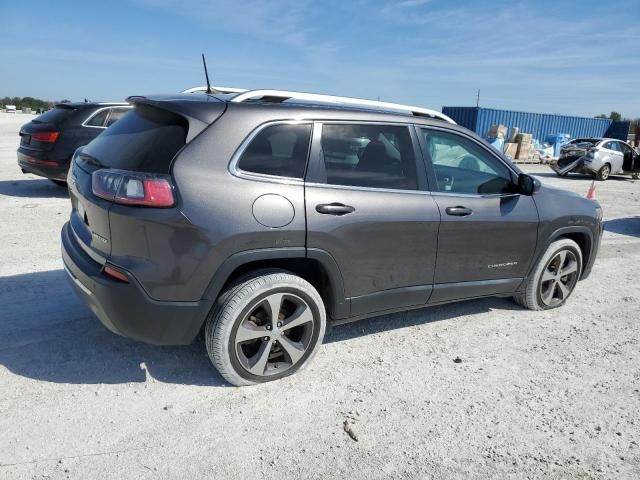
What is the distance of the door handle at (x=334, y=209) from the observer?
10.1 ft

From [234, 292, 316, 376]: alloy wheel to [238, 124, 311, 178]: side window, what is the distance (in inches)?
30.1

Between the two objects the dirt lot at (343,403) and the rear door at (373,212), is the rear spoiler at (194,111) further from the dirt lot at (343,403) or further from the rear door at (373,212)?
the dirt lot at (343,403)

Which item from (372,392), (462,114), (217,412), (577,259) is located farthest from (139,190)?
(462,114)

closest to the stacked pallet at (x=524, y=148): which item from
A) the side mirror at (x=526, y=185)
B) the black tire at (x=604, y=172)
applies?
the black tire at (x=604, y=172)

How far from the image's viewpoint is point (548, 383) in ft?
11.1

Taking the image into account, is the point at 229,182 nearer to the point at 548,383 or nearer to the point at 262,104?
the point at 262,104

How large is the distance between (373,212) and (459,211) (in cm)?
81

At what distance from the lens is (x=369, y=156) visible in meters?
3.43

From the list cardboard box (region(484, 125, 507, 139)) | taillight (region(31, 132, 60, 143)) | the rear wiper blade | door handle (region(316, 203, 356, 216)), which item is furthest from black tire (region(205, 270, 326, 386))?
cardboard box (region(484, 125, 507, 139))

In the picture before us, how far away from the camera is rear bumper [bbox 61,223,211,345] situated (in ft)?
8.96

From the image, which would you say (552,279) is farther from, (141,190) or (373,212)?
(141,190)

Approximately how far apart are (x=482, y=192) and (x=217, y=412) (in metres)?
2.59

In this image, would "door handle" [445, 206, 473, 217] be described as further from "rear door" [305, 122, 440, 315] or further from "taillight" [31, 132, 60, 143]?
"taillight" [31, 132, 60, 143]

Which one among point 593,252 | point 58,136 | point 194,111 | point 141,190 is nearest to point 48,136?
point 58,136
